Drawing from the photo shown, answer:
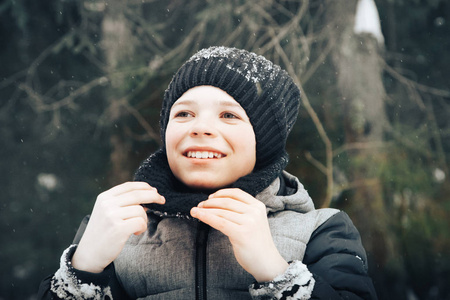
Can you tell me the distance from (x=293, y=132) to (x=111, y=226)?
69.7 inches

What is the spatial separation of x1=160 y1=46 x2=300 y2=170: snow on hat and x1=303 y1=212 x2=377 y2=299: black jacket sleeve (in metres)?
0.30

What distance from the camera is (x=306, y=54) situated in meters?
2.60

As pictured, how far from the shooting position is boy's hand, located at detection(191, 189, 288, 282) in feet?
3.29

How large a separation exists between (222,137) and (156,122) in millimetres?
1541

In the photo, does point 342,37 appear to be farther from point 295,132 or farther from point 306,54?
point 295,132

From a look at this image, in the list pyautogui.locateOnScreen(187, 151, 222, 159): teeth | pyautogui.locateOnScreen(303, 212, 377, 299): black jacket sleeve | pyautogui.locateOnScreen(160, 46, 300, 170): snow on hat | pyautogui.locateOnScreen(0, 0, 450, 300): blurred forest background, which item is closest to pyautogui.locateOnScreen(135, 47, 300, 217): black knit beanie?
pyautogui.locateOnScreen(160, 46, 300, 170): snow on hat

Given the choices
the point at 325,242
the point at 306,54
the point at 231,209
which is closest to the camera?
the point at 231,209

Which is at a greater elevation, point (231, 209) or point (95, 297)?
point (231, 209)

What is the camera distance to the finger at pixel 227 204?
1.03 metres

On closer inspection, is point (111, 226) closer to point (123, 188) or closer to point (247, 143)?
point (123, 188)

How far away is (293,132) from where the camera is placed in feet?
8.57

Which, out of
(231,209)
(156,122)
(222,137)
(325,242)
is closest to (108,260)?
(231,209)

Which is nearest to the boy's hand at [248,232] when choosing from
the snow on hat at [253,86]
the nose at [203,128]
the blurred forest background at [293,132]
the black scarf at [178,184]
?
the black scarf at [178,184]

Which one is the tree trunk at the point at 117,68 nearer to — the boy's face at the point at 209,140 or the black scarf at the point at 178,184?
the black scarf at the point at 178,184
